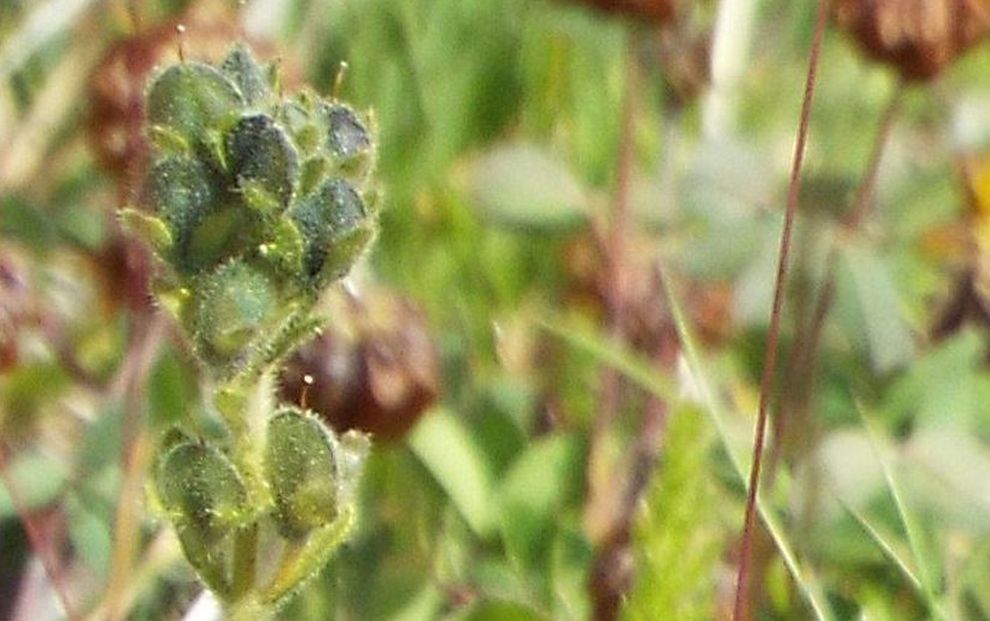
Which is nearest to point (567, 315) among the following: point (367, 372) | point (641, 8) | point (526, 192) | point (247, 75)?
point (526, 192)

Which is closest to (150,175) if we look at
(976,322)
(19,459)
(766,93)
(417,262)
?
(19,459)

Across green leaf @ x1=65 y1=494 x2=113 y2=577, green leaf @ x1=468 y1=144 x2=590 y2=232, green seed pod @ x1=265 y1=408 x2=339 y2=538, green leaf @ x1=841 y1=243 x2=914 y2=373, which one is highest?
green seed pod @ x1=265 y1=408 x2=339 y2=538

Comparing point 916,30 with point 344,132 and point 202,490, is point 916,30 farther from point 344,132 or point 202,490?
point 202,490

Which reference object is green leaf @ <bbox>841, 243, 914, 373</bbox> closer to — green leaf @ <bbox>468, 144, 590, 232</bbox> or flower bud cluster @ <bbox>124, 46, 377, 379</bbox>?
green leaf @ <bbox>468, 144, 590, 232</bbox>

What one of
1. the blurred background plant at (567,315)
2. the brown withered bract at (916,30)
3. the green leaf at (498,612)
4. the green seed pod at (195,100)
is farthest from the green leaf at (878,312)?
the green seed pod at (195,100)

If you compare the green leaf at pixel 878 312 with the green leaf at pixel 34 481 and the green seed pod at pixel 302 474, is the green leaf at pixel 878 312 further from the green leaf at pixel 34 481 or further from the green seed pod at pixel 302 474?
the green seed pod at pixel 302 474

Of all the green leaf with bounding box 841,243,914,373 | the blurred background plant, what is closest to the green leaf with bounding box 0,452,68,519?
the blurred background plant
